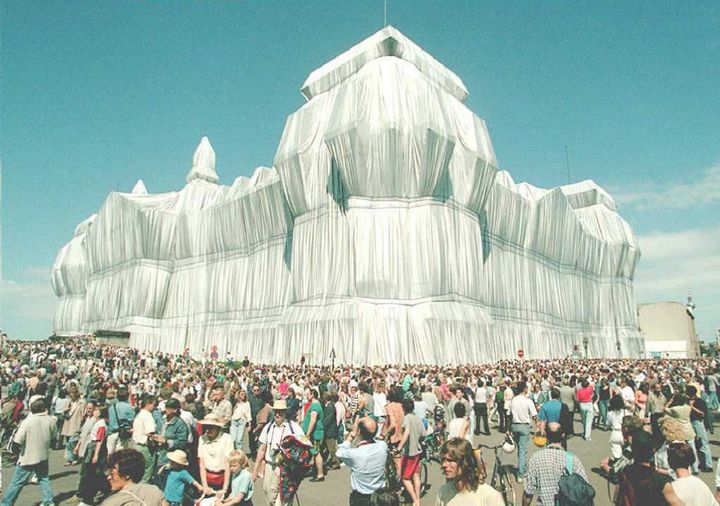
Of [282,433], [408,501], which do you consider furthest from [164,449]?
[408,501]

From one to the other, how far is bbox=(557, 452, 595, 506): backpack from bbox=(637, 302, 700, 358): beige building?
79.1 meters

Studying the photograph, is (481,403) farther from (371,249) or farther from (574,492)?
(371,249)

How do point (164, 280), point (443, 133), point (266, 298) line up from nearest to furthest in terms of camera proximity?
point (443, 133) < point (266, 298) < point (164, 280)

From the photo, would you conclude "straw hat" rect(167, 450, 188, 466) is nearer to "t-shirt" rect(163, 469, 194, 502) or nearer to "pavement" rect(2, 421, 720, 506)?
"t-shirt" rect(163, 469, 194, 502)

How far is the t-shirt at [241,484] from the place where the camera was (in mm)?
5438

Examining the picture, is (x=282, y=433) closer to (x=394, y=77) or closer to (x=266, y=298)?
(x=394, y=77)

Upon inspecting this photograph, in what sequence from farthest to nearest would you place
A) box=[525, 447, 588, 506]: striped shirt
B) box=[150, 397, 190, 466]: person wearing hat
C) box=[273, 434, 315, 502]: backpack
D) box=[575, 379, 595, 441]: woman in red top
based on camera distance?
1. box=[575, 379, 595, 441]: woman in red top
2. box=[150, 397, 190, 466]: person wearing hat
3. box=[273, 434, 315, 502]: backpack
4. box=[525, 447, 588, 506]: striped shirt

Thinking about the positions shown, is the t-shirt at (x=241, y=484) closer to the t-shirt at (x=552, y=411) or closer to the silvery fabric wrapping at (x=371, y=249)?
the t-shirt at (x=552, y=411)

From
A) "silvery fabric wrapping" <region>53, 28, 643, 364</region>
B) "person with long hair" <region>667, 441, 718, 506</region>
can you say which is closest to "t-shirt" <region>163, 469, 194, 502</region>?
"person with long hair" <region>667, 441, 718, 506</region>

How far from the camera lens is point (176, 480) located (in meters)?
5.65

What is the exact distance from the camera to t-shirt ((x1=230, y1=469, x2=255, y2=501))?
5.44m

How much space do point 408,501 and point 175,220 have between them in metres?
53.6

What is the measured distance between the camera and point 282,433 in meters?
6.29

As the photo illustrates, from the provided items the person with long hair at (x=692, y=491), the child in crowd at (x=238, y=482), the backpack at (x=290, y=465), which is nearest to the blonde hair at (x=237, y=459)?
the child in crowd at (x=238, y=482)
